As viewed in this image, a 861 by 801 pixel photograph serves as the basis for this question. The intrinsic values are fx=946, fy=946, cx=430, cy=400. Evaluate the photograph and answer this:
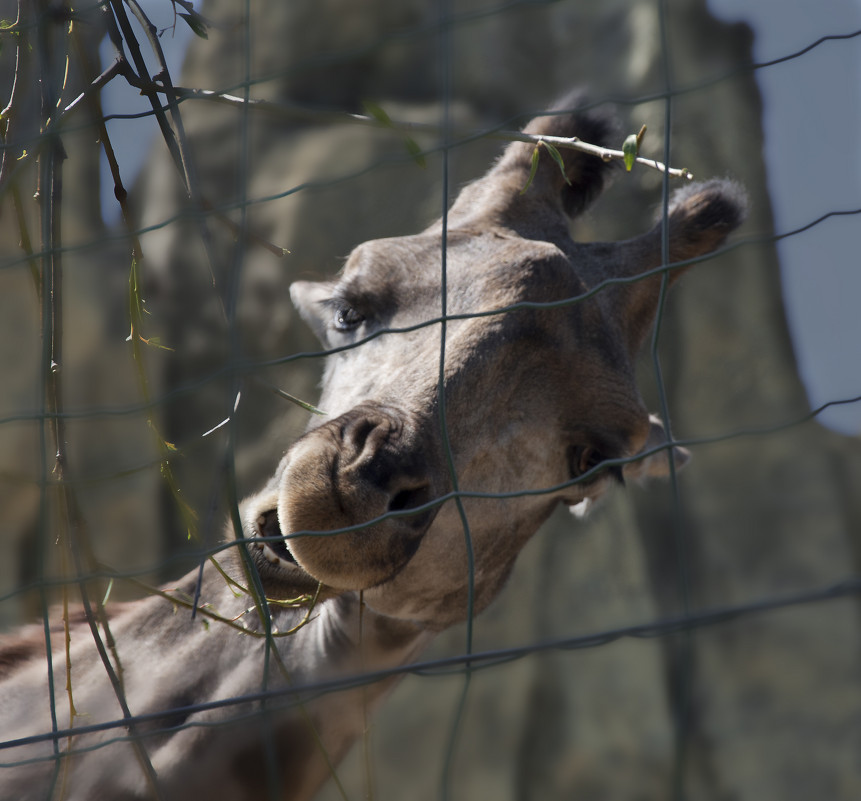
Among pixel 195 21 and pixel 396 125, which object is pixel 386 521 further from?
pixel 195 21

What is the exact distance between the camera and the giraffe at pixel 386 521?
2.22 m

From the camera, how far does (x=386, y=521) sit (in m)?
1.98

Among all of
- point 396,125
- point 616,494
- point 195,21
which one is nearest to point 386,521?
point 396,125

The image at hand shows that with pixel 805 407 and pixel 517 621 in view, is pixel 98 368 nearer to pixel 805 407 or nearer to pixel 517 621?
pixel 517 621

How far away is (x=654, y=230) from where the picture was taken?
10.6 feet

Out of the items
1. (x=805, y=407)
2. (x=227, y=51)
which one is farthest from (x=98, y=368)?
(x=805, y=407)

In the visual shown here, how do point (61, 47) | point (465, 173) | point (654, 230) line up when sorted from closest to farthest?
point (61, 47)
point (654, 230)
point (465, 173)

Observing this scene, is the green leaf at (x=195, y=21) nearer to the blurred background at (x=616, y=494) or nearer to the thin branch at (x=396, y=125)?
the thin branch at (x=396, y=125)

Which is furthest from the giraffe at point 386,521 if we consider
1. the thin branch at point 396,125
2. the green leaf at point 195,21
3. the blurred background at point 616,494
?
the blurred background at point 616,494

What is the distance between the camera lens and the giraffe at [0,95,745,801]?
7.28 feet

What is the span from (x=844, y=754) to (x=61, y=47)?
729cm

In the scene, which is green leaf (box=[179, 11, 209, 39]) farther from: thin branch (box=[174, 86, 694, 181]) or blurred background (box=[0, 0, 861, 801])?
blurred background (box=[0, 0, 861, 801])

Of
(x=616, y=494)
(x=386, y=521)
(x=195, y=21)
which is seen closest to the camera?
(x=386, y=521)

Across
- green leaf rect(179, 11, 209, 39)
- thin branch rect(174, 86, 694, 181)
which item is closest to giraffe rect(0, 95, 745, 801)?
thin branch rect(174, 86, 694, 181)
